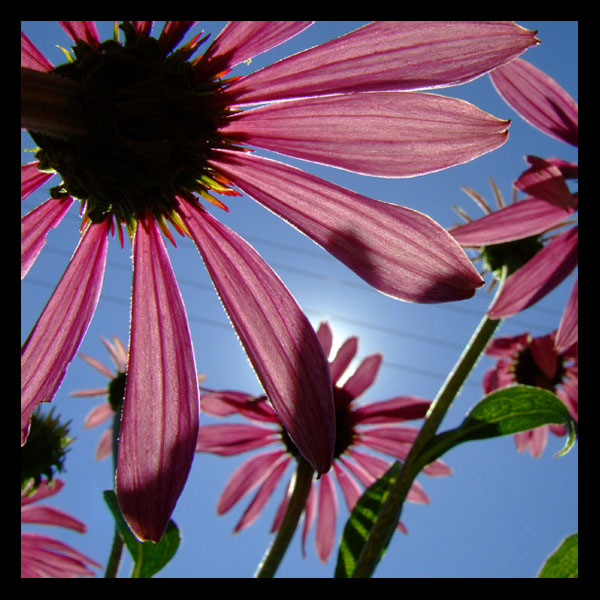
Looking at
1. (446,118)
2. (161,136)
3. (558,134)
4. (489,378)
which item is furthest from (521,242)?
(161,136)

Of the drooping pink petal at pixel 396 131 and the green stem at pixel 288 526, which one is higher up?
the drooping pink petal at pixel 396 131

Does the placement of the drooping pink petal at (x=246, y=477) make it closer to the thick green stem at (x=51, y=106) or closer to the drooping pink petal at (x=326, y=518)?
the drooping pink petal at (x=326, y=518)

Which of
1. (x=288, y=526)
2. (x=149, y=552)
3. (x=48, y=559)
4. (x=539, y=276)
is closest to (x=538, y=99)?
(x=539, y=276)

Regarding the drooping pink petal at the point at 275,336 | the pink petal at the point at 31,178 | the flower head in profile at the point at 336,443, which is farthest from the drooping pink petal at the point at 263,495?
the pink petal at the point at 31,178

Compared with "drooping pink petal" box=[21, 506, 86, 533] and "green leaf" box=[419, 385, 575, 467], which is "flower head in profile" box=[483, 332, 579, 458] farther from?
"drooping pink petal" box=[21, 506, 86, 533]

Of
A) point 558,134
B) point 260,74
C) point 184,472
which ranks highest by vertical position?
point 558,134
